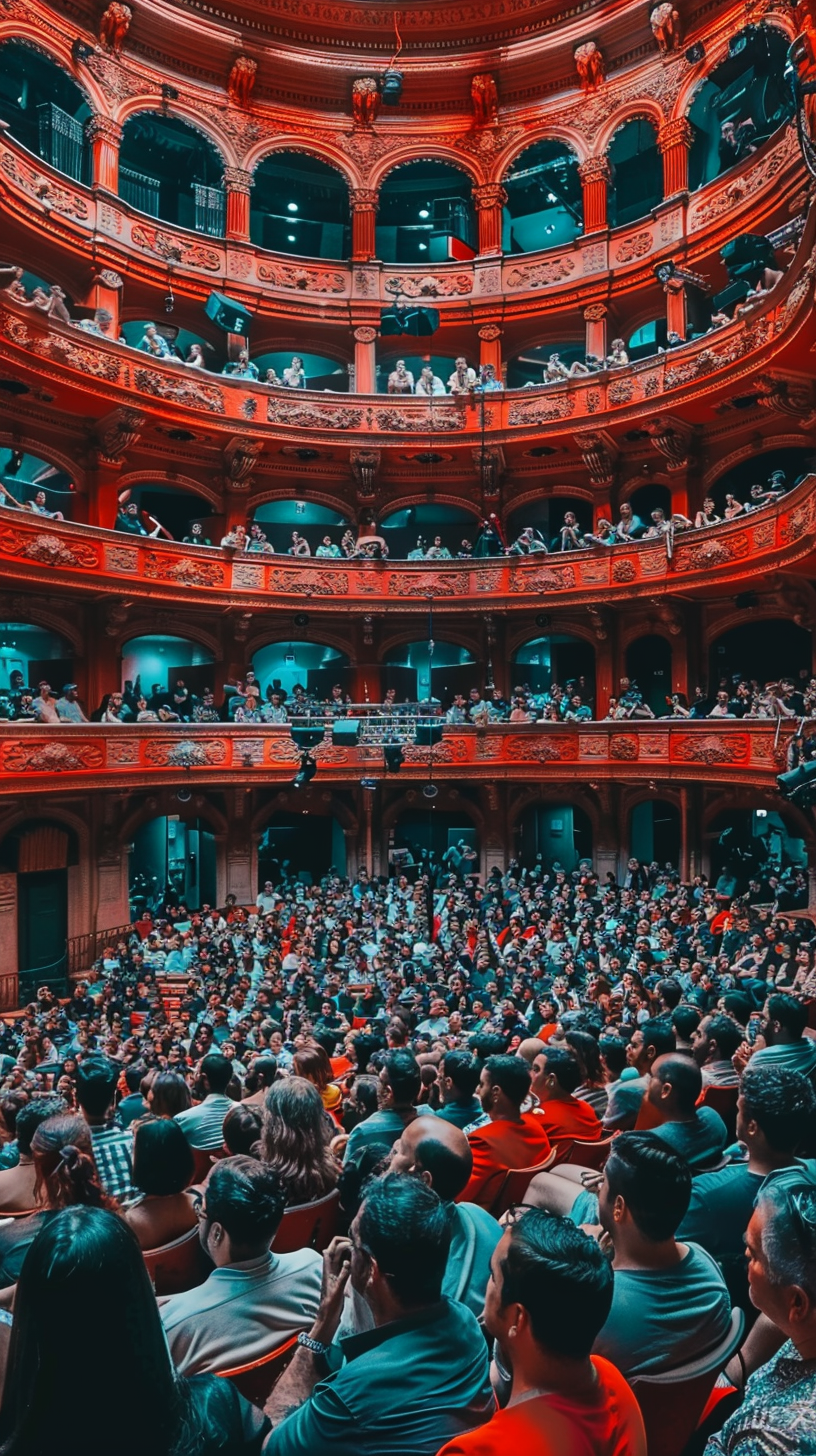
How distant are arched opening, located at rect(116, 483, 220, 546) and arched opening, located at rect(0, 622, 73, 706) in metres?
4.60

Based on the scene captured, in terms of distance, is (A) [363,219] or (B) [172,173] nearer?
(B) [172,173]

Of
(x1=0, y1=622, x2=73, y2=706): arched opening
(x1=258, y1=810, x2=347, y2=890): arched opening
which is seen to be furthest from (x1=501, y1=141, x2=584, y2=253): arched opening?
(x1=258, y1=810, x2=347, y2=890): arched opening

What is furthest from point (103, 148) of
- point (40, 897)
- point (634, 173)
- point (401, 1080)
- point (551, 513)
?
point (401, 1080)

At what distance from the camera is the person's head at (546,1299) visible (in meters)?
2.15

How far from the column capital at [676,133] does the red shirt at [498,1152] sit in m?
24.8

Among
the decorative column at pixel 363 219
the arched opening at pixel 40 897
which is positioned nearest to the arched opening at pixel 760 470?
the decorative column at pixel 363 219

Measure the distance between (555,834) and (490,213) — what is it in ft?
56.6

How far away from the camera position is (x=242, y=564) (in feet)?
74.6

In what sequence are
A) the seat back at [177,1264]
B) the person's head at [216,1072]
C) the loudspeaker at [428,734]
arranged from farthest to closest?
1. the loudspeaker at [428,734]
2. the person's head at [216,1072]
3. the seat back at [177,1264]

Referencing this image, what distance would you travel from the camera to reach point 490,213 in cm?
2594

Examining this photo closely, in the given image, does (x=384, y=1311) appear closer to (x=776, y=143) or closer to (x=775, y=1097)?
(x=775, y=1097)

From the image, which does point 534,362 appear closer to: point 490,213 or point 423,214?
point 490,213

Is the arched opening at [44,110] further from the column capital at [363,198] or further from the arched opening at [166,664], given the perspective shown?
the arched opening at [166,664]

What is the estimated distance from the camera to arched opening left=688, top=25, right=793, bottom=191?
1905 centimetres
